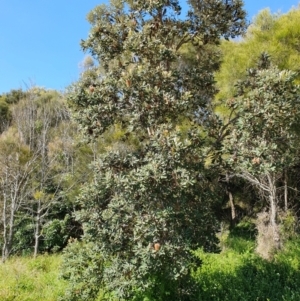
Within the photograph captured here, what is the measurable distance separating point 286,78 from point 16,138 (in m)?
6.35

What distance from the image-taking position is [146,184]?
246 centimetres

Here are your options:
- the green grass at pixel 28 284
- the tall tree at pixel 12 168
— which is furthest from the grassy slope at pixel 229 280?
the tall tree at pixel 12 168

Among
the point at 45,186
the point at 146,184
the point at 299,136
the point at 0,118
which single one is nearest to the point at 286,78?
the point at 146,184

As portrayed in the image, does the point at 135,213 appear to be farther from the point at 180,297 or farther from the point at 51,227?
the point at 51,227

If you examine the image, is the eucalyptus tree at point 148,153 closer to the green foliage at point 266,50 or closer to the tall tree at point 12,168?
the green foliage at point 266,50

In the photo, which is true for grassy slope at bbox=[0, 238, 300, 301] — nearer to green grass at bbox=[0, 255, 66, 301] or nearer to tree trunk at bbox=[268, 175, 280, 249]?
green grass at bbox=[0, 255, 66, 301]

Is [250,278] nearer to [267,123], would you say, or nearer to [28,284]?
[267,123]

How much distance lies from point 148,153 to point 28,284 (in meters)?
3.28

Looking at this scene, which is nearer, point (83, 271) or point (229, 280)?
point (83, 271)

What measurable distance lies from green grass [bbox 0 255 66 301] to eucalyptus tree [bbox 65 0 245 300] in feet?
4.30

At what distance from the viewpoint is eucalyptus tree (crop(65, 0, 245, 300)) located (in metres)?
2.52

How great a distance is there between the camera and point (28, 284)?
4727 millimetres

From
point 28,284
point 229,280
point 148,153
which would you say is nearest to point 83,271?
point 148,153

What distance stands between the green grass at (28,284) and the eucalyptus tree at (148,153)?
131cm
